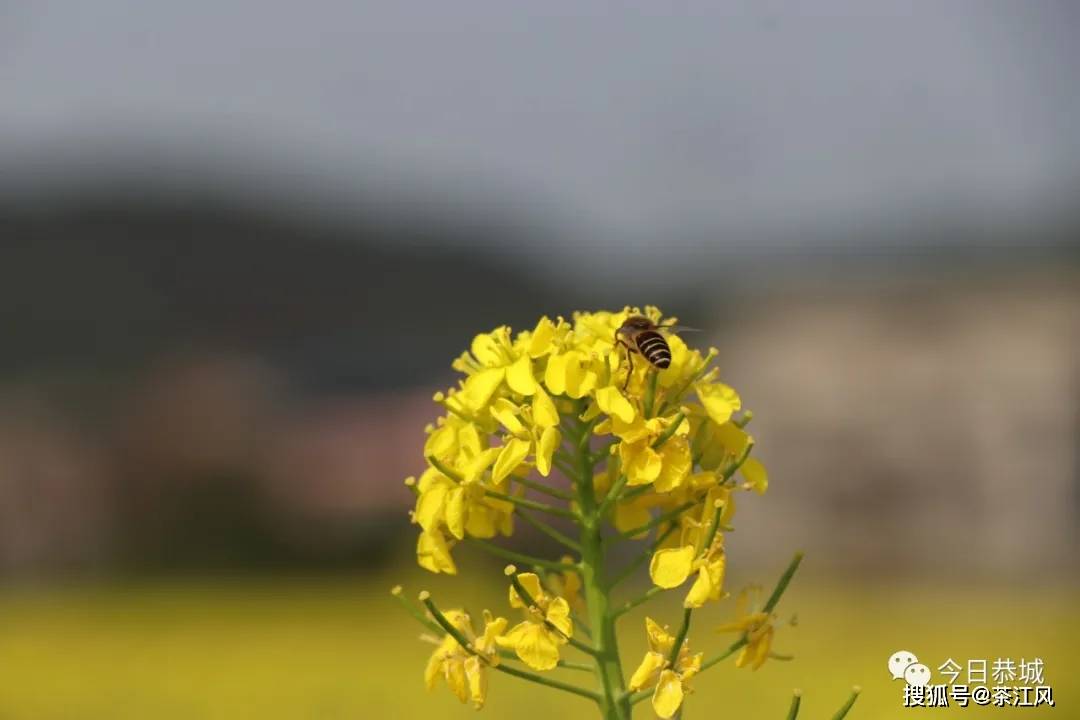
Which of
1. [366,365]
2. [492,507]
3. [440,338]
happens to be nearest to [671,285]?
[440,338]

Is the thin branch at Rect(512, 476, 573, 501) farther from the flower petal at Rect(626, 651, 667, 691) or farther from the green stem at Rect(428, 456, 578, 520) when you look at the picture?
the flower petal at Rect(626, 651, 667, 691)

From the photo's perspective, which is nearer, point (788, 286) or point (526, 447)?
point (526, 447)

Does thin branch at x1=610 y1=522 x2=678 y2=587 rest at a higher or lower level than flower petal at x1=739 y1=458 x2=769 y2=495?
lower

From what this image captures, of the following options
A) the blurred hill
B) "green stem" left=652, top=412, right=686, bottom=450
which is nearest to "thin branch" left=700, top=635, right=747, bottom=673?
"green stem" left=652, top=412, right=686, bottom=450

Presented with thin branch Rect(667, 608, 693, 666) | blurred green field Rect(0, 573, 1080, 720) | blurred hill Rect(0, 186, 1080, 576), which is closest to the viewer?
thin branch Rect(667, 608, 693, 666)

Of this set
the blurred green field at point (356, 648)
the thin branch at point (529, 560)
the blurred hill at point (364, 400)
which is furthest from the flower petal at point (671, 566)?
the blurred hill at point (364, 400)

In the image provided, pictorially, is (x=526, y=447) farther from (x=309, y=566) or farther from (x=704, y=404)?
(x=309, y=566)
